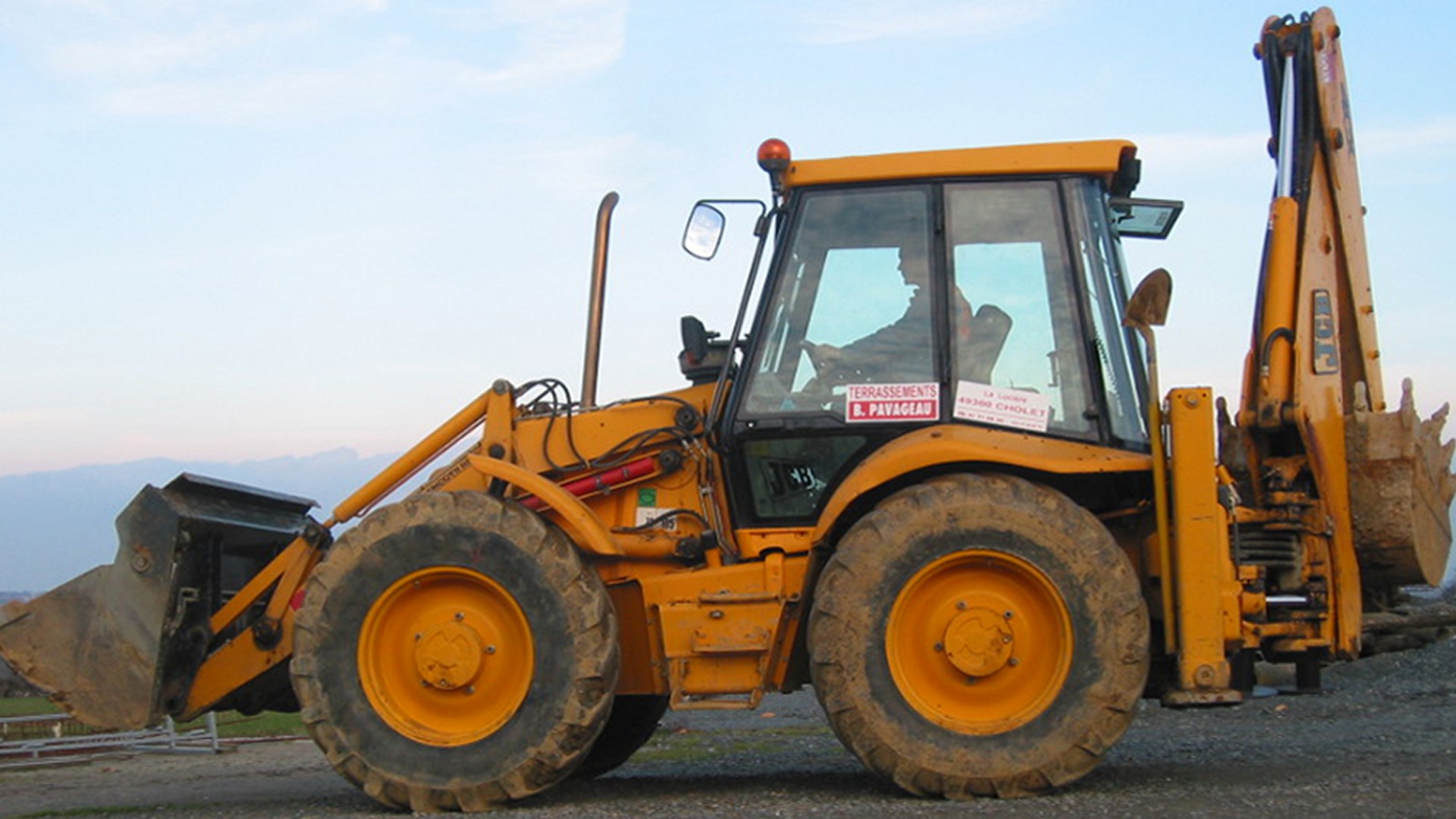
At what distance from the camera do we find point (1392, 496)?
677 centimetres

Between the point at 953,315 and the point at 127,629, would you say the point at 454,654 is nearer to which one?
the point at 127,629

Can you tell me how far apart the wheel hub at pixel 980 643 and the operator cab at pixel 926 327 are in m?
0.88

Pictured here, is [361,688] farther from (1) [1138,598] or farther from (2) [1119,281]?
(2) [1119,281]

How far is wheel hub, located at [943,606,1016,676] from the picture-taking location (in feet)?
21.1

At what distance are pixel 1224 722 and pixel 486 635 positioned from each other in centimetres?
744

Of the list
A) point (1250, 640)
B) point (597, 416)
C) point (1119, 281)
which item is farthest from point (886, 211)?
point (1250, 640)

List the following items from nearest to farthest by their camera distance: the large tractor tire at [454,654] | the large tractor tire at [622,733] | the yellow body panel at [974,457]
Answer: the yellow body panel at [974,457] → the large tractor tire at [454,654] → the large tractor tire at [622,733]

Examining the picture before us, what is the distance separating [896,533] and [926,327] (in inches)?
39.3

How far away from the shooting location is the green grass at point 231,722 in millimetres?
19500

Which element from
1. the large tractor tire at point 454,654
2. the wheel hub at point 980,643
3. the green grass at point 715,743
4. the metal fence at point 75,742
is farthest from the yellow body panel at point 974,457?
the metal fence at point 75,742

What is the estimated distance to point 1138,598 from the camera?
6348 millimetres

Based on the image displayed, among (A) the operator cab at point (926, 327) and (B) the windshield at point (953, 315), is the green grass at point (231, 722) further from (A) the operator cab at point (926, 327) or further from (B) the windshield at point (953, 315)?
(B) the windshield at point (953, 315)

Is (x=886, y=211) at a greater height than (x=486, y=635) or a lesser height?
greater

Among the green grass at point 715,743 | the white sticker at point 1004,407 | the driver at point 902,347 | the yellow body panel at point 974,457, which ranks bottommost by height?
the green grass at point 715,743
